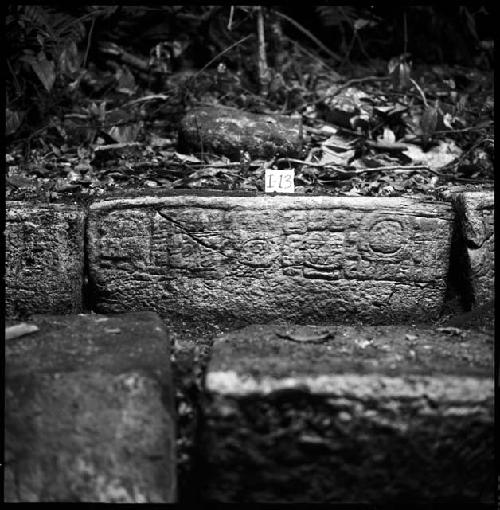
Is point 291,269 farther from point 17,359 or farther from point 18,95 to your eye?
point 18,95

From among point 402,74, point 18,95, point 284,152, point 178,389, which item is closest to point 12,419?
point 178,389

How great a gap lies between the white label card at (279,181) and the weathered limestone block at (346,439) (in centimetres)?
88

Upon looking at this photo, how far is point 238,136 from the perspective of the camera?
2285 mm

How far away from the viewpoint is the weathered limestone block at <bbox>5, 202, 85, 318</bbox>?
176cm

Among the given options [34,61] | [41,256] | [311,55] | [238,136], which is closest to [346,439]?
[41,256]

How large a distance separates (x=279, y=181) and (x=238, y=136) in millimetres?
428

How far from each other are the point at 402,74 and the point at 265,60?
70 cm

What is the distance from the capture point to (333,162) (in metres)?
2.32

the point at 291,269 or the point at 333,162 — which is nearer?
the point at 291,269

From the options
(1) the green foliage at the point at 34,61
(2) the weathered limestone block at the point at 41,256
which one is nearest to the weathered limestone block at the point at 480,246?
(2) the weathered limestone block at the point at 41,256

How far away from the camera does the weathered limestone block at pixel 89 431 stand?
115 centimetres

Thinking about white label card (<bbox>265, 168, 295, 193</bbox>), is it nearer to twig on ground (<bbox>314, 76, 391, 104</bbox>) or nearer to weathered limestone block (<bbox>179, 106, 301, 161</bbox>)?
→ weathered limestone block (<bbox>179, 106, 301, 161</bbox>)

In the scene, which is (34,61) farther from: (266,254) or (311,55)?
(311,55)

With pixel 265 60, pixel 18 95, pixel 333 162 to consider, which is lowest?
pixel 333 162
